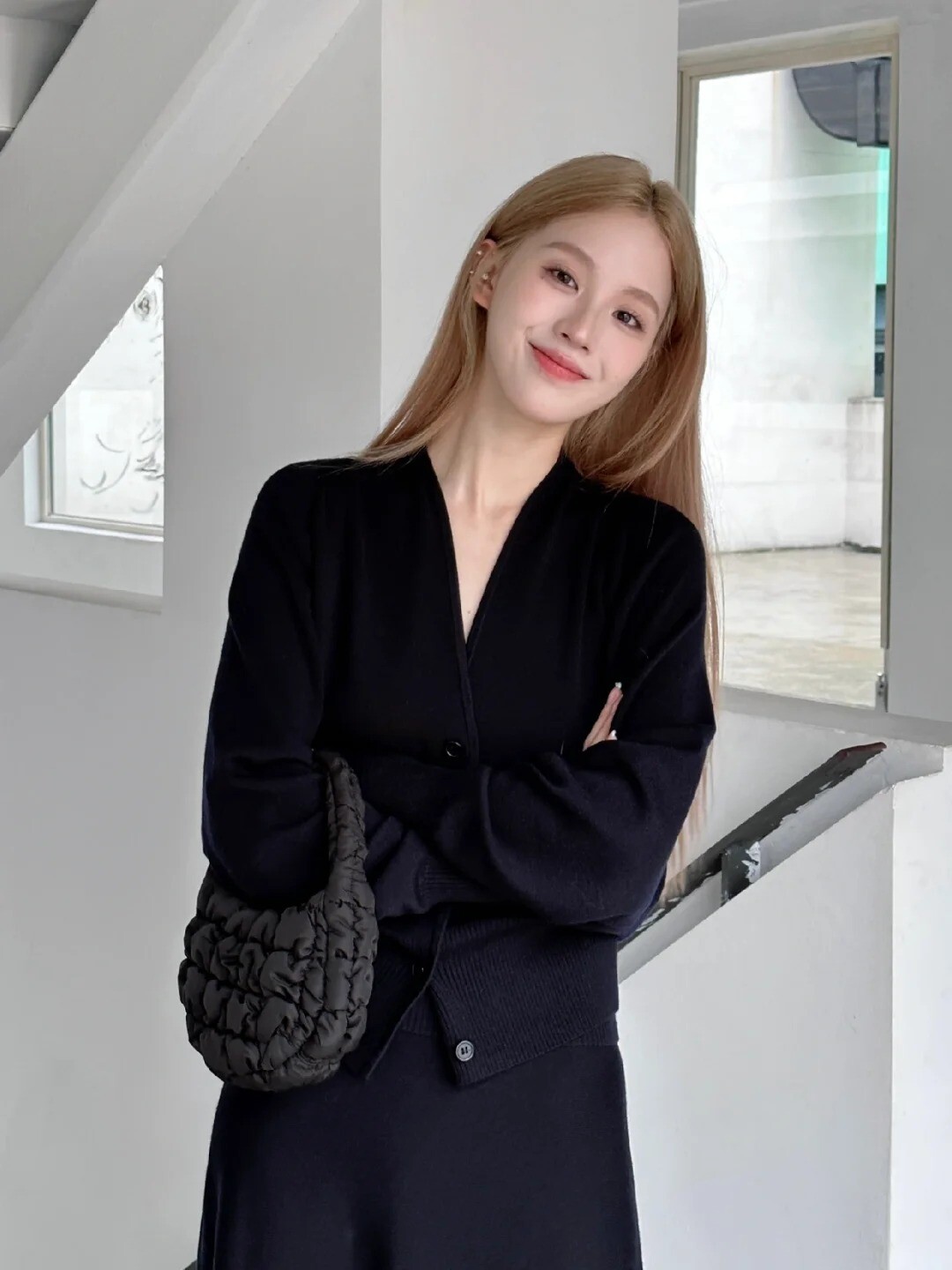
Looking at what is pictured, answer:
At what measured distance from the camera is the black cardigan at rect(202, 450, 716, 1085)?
1.16m

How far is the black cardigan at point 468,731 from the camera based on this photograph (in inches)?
45.6

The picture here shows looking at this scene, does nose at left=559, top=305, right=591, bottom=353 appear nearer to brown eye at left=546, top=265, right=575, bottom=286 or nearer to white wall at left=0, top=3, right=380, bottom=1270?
brown eye at left=546, top=265, right=575, bottom=286

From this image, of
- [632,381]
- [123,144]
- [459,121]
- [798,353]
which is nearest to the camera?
[632,381]

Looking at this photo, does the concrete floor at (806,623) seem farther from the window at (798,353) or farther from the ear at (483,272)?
the ear at (483,272)

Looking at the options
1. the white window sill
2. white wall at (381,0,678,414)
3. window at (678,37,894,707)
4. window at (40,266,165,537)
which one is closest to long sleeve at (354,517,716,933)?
white wall at (381,0,678,414)

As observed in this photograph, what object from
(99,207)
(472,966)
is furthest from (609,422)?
(99,207)

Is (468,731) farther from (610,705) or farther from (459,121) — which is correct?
(459,121)

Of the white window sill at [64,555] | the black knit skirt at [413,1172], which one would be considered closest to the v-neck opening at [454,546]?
the black knit skirt at [413,1172]

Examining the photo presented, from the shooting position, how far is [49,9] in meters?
1.66

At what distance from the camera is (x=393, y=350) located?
183 cm

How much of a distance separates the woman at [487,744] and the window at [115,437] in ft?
4.97

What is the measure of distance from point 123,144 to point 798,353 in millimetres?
1759

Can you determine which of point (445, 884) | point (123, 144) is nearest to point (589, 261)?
point (445, 884)

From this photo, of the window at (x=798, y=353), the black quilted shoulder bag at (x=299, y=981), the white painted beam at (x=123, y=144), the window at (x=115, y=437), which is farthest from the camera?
the window at (x=798, y=353)
